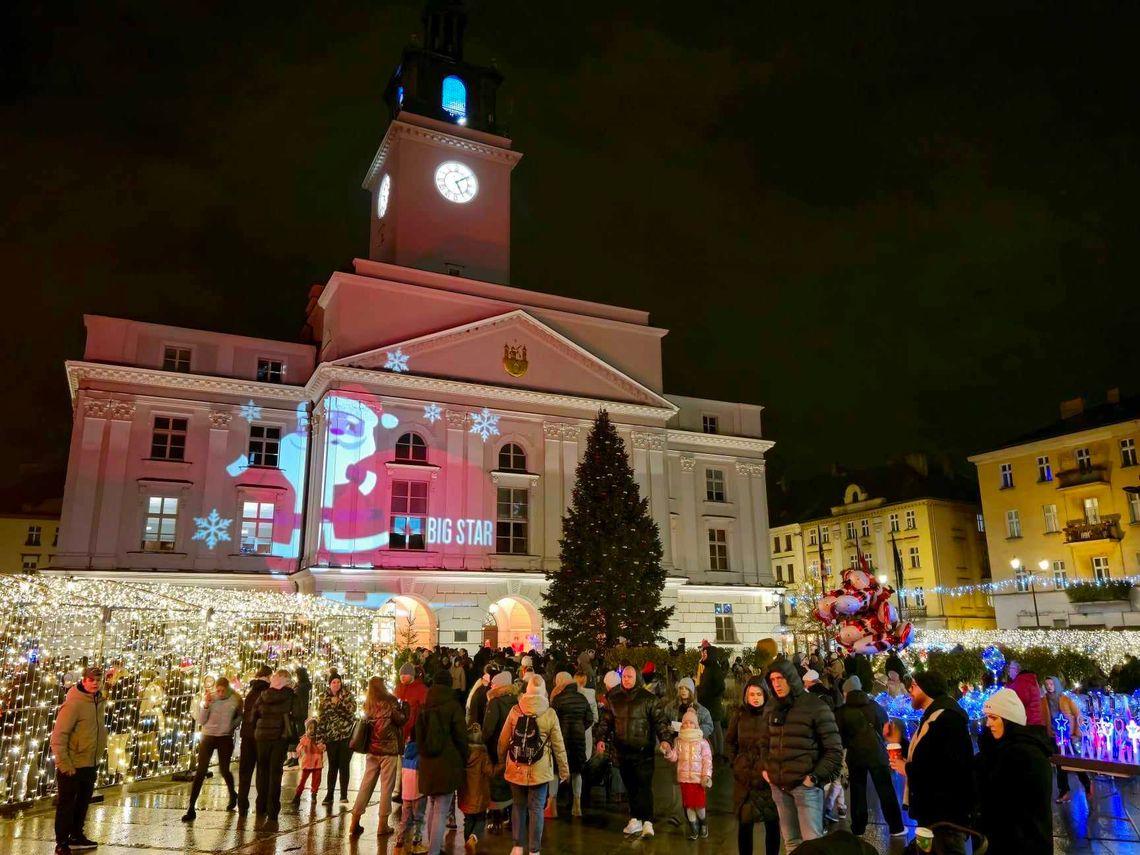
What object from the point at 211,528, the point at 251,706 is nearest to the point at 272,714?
the point at 251,706

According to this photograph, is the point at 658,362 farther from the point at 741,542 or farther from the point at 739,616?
the point at 739,616

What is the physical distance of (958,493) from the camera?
197 feet

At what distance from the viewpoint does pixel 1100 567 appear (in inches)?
1642

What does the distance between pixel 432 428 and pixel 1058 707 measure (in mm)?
24237

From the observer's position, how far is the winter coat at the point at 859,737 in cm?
936

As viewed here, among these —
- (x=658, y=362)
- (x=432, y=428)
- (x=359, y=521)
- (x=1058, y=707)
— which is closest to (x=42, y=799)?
(x=1058, y=707)

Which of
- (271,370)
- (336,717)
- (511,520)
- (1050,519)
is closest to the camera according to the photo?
(336,717)

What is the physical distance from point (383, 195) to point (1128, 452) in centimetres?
3800

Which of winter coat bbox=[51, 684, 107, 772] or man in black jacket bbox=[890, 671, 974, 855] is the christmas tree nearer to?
winter coat bbox=[51, 684, 107, 772]

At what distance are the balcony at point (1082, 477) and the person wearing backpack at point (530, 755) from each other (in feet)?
139

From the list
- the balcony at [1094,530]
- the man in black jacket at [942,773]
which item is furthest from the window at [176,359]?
the balcony at [1094,530]

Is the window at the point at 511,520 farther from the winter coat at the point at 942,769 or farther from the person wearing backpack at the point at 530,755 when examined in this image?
the winter coat at the point at 942,769

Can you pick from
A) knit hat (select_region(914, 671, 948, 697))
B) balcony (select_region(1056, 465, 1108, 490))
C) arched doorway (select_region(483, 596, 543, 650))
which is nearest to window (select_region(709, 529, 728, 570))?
arched doorway (select_region(483, 596, 543, 650))

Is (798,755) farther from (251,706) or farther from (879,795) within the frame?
(251,706)
